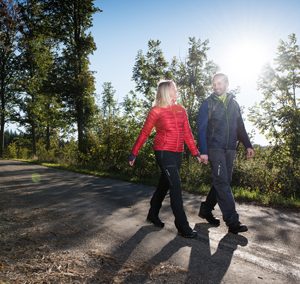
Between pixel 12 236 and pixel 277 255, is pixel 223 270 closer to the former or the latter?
pixel 277 255

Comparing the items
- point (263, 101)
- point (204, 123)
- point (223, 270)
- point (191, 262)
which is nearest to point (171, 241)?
point (191, 262)

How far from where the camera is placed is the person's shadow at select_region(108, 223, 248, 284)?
293 centimetres

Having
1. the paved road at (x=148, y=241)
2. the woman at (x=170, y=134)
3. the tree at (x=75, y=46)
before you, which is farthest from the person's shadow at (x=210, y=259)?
the tree at (x=75, y=46)

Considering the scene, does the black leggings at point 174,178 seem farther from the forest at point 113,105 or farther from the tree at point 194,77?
the tree at point 194,77

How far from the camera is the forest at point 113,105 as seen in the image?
418 inches

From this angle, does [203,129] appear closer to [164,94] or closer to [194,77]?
[164,94]

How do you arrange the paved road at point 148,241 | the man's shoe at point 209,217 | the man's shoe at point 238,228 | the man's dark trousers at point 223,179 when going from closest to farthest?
the paved road at point 148,241 < the man's shoe at point 238,228 < the man's dark trousers at point 223,179 < the man's shoe at point 209,217

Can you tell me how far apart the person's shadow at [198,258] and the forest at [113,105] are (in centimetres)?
364

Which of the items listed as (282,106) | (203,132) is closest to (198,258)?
(203,132)

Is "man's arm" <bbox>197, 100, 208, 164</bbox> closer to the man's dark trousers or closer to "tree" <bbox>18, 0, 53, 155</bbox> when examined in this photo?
the man's dark trousers

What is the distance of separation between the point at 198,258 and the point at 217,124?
208 centimetres

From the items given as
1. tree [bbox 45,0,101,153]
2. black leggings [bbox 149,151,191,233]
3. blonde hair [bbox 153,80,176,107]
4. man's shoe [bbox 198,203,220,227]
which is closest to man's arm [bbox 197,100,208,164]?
black leggings [bbox 149,151,191,233]

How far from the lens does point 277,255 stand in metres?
3.71

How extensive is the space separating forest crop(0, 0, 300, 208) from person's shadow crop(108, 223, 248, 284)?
12.0 ft
